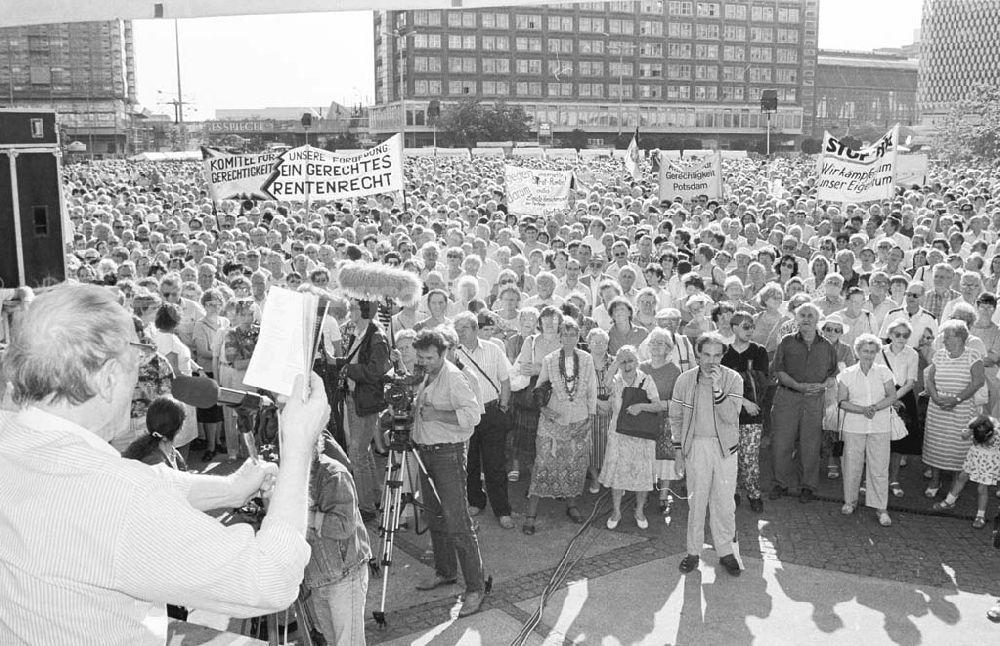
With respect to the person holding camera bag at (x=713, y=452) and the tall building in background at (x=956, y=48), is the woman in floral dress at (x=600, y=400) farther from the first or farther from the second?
the tall building in background at (x=956, y=48)

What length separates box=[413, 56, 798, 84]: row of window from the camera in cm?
10794

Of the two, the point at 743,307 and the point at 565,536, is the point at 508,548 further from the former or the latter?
the point at 743,307

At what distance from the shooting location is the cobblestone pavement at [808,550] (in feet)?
19.2

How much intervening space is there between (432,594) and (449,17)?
107 meters

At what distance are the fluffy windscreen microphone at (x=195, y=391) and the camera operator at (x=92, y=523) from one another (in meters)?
0.60

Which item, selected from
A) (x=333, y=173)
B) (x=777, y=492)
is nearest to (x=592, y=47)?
(x=333, y=173)

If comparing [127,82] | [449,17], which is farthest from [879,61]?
[127,82]

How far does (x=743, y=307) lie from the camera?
869 cm

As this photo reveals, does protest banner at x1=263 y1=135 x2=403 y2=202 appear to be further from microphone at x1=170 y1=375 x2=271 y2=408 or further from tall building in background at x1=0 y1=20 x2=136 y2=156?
tall building in background at x1=0 y1=20 x2=136 y2=156

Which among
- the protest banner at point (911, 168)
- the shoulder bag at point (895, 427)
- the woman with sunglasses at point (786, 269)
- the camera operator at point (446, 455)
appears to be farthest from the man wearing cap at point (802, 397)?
the protest banner at point (911, 168)

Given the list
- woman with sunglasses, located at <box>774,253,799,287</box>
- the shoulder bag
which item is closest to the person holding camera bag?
the shoulder bag

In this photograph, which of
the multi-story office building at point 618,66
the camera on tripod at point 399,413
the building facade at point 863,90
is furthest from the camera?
the building facade at point 863,90

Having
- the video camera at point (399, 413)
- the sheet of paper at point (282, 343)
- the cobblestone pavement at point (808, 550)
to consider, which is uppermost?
the sheet of paper at point (282, 343)

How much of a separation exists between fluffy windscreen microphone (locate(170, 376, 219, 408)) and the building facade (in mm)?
151688
